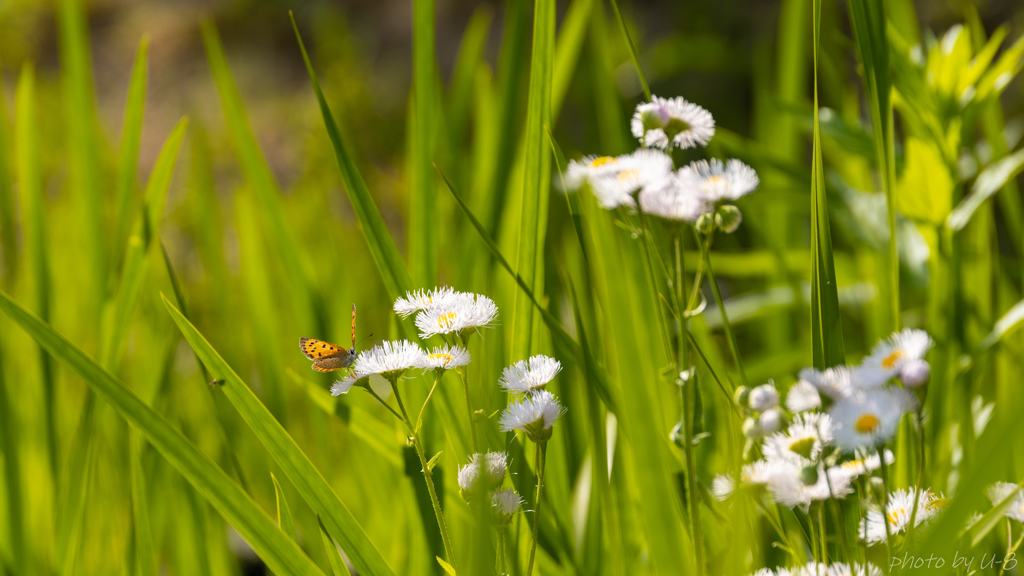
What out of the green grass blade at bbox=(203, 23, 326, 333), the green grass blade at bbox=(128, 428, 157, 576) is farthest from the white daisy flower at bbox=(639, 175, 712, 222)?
the green grass blade at bbox=(203, 23, 326, 333)

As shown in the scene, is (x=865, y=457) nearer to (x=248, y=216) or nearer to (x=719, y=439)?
(x=719, y=439)

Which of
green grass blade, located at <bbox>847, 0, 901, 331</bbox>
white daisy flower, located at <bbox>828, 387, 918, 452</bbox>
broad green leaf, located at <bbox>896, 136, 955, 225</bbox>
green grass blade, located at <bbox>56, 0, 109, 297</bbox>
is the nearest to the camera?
white daisy flower, located at <bbox>828, 387, 918, 452</bbox>

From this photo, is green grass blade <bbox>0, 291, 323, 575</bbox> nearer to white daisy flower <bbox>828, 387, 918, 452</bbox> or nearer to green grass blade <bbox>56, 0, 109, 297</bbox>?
white daisy flower <bbox>828, 387, 918, 452</bbox>

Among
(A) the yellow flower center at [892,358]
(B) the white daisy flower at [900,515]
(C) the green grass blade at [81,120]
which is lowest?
(B) the white daisy flower at [900,515]

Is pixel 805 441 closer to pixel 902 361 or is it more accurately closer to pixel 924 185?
pixel 902 361

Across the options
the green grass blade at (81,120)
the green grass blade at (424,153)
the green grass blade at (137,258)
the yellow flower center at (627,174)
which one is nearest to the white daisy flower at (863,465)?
the yellow flower center at (627,174)

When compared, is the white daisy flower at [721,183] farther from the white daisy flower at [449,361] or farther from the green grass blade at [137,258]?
the green grass blade at [137,258]

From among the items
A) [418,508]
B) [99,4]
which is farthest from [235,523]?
[99,4]
